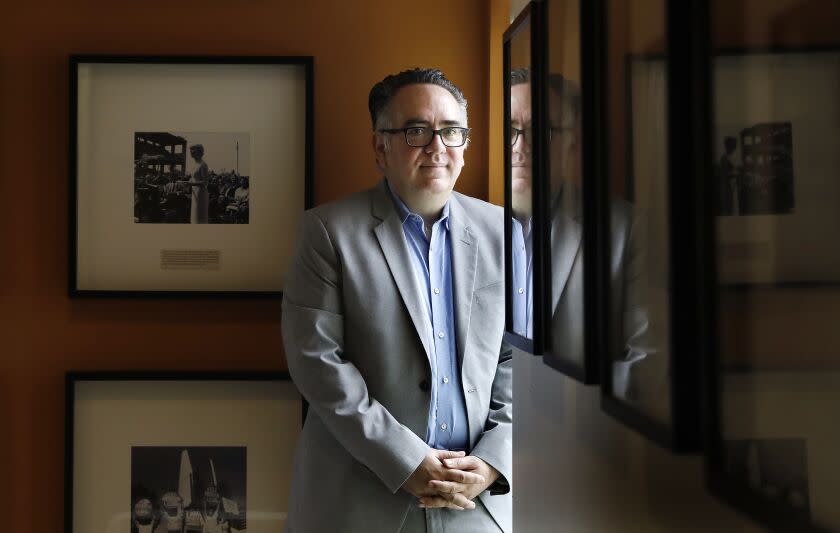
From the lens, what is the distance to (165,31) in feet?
6.39

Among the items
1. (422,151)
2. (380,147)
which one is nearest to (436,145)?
(422,151)

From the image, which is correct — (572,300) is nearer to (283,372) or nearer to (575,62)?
(575,62)

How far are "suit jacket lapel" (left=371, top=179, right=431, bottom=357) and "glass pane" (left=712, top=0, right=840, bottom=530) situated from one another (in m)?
1.17

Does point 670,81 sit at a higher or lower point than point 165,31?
lower

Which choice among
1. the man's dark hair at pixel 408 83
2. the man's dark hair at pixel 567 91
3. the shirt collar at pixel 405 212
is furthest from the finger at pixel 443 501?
the man's dark hair at pixel 567 91

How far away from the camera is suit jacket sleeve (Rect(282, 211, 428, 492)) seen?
1.44 m

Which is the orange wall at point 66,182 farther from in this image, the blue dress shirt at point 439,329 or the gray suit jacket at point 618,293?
the gray suit jacket at point 618,293

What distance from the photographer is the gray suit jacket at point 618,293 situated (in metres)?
0.47

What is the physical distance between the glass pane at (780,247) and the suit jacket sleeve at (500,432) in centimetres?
114

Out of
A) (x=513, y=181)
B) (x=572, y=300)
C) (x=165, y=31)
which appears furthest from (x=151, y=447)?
(x=572, y=300)

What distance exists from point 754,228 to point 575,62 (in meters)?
0.28

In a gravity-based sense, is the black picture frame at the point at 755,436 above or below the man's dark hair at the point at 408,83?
below

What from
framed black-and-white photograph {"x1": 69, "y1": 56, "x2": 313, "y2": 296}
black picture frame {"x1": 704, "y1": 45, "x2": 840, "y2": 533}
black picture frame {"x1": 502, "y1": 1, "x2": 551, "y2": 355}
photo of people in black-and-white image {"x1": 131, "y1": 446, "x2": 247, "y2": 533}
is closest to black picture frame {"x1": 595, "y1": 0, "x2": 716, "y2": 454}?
black picture frame {"x1": 704, "y1": 45, "x2": 840, "y2": 533}

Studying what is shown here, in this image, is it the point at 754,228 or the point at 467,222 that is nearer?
the point at 754,228
